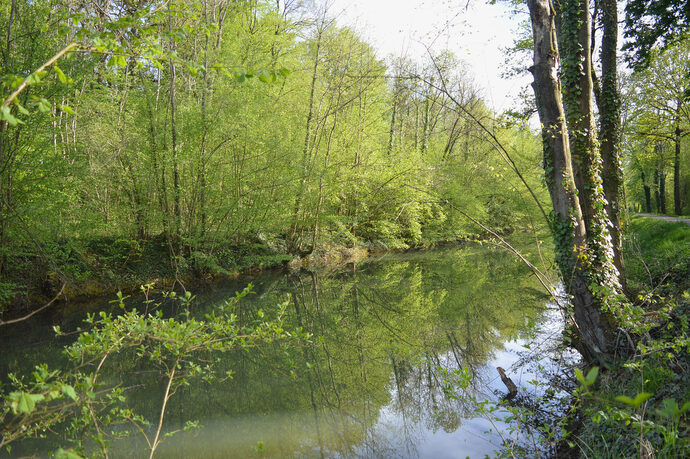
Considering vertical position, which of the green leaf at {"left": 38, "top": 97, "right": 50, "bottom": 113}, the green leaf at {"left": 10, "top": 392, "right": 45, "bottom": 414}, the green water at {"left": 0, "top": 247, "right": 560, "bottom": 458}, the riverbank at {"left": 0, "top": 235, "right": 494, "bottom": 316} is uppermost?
the green leaf at {"left": 38, "top": 97, "right": 50, "bottom": 113}

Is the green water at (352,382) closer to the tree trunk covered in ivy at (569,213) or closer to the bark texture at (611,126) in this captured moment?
the tree trunk covered in ivy at (569,213)

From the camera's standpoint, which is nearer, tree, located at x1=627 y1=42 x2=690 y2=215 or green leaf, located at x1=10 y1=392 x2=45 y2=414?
green leaf, located at x1=10 y1=392 x2=45 y2=414

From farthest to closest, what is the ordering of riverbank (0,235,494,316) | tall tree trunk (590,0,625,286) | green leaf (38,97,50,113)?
1. riverbank (0,235,494,316)
2. tall tree trunk (590,0,625,286)
3. green leaf (38,97,50,113)

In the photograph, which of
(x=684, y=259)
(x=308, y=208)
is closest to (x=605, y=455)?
(x=684, y=259)

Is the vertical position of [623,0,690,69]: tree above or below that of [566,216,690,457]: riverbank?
above

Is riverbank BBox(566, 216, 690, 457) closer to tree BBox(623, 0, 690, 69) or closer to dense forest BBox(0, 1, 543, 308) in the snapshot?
dense forest BBox(0, 1, 543, 308)

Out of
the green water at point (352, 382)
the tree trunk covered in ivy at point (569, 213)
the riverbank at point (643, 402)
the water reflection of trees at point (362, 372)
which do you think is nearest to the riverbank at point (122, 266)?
the green water at point (352, 382)

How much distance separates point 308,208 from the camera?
1420 cm

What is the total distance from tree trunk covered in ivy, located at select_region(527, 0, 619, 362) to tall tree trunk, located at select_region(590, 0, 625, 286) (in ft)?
5.70

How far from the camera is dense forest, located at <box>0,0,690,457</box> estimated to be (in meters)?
2.48

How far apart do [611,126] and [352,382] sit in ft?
17.3

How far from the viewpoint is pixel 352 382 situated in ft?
15.8

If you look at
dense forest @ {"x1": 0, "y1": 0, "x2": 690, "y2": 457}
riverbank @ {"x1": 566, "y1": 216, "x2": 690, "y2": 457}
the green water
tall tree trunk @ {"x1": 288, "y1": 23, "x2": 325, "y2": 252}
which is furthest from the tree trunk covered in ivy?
tall tree trunk @ {"x1": 288, "y1": 23, "x2": 325, "y2": 252}

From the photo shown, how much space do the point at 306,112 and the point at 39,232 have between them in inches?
365
